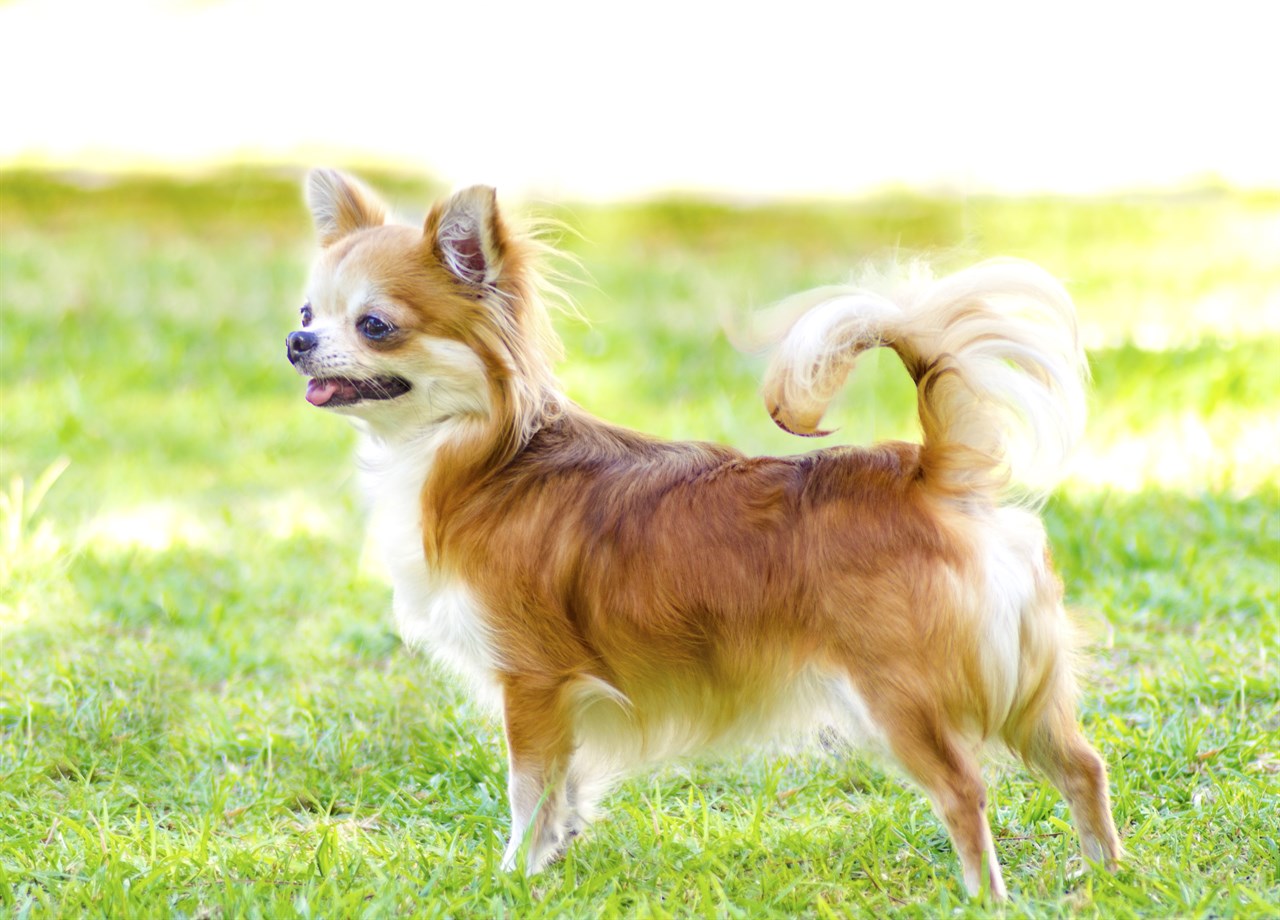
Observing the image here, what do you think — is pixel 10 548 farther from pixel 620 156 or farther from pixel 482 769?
pixel 620 156

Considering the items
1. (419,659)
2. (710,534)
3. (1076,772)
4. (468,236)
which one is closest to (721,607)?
(710,534)

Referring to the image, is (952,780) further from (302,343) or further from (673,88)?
(673,88)

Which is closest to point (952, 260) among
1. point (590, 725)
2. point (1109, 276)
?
point (590, 725)

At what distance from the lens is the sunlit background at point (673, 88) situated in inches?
531

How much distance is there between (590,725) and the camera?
328cm

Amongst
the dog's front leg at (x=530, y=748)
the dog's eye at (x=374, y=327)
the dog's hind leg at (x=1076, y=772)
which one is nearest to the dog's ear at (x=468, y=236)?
the dog's eye at (x=374, y=327)

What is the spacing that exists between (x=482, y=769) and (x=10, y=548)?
7.09 feet

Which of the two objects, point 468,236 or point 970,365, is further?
point 468,236

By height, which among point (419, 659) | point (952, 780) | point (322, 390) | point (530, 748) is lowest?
point (419, 659)

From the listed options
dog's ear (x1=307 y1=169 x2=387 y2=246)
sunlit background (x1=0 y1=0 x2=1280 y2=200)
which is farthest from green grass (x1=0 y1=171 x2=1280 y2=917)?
sunlit background (x1=0 y1=0 x2=1280 y2=200)

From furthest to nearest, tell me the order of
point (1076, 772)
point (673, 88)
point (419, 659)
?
1. point (673, 88)
2. point (419, 659)
3. point (1076, 772)

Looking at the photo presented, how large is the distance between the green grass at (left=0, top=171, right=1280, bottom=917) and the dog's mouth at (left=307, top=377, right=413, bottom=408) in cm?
100

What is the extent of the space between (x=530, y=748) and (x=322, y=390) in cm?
93

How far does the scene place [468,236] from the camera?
3.20 m
